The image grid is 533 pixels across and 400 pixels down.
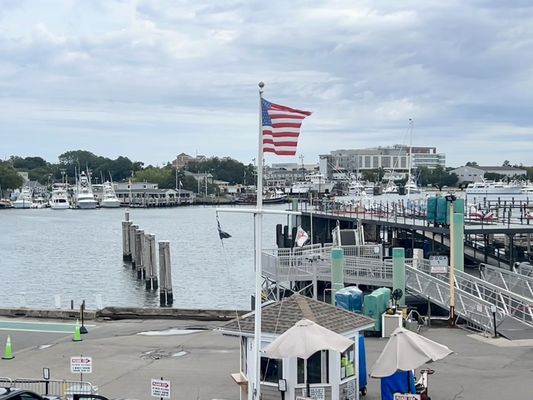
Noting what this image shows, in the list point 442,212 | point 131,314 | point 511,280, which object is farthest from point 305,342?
point 442,212

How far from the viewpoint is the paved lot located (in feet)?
63.6

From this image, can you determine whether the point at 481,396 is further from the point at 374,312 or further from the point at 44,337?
the point at 44,337

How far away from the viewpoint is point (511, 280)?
3397 centimetres

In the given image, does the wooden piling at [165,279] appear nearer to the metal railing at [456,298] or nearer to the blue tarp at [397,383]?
the metal railing at [456,298]

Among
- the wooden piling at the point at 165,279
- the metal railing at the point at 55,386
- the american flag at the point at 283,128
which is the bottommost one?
the wooden piling at the point at 165,279

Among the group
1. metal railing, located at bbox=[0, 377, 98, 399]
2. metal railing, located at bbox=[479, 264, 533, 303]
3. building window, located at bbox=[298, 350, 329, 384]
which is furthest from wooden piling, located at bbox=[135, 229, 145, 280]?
building window, located at bbox=[298, 350, 329, 384]

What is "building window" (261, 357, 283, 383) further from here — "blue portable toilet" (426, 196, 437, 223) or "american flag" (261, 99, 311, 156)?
"blue portable toilet" (426, 196, 437, 223)

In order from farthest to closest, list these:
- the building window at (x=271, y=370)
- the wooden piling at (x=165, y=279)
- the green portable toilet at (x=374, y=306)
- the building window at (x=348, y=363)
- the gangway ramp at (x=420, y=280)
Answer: the wooden piling at (x=165, y=279) → the gangway ramp at (x=420, y=280) → the green portable toilet at (x=374, y=306) → the building window at (x=348, y=363) → the building window at (x=271, y=370)

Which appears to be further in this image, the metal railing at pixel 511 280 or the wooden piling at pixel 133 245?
the wooden piling at pixel 133 245

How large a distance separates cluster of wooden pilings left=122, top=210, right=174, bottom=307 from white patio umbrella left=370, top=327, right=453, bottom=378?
113 feet

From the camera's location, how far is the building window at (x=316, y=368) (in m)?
16.6

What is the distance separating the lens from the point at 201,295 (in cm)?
5666

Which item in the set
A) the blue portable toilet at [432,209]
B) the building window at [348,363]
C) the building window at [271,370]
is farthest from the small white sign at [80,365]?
the blue portable toilet at [432,209]

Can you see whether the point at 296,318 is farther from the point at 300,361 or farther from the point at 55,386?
the point at 55,386
